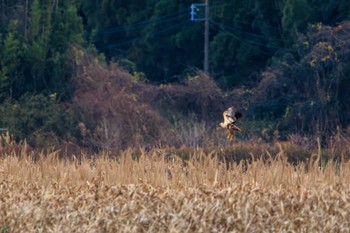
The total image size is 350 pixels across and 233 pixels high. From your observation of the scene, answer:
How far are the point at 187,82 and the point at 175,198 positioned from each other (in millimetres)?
20562

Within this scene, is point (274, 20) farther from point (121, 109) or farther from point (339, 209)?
point (339, 209)

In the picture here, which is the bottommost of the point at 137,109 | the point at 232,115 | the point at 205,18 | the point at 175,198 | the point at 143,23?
the point at 137,109

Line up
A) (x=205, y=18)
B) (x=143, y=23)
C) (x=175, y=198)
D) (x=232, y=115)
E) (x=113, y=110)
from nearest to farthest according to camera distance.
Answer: (x=175, y=198) → (x=232, y=115) → (x=113, y=110) → (x=205, y=18) → (x=143, y=23)

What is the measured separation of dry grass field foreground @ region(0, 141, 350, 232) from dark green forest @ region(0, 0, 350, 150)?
1144 cm

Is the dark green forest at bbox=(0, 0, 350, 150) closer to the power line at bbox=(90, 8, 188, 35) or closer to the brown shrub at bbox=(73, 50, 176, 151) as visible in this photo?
the brown shrub at bbox=(73, 50, 176, 151)

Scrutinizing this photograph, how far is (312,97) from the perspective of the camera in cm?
2770

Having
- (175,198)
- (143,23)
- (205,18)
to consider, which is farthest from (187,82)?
(175,198)

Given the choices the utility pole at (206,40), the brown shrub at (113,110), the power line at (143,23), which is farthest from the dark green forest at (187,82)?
the power line at (143,23)

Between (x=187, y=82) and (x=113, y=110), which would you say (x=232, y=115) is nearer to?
(x=113, y=110)

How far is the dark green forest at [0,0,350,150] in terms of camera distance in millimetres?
27094

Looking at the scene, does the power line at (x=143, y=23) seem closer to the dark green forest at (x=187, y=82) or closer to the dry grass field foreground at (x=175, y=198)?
the dark green forest at (x=187, y=82)

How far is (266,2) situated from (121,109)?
321 inches

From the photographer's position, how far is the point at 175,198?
11195 millimetres

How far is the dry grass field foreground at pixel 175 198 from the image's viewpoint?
10.7 meters
